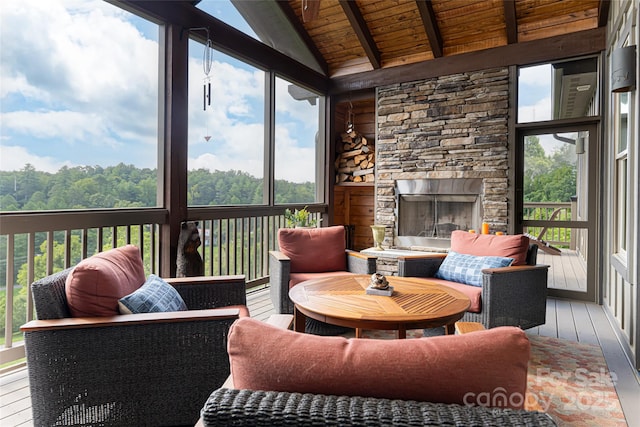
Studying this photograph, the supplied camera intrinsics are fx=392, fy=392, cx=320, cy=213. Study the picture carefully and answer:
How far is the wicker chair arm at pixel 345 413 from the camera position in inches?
26.4

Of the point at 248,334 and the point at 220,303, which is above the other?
the point at 248,334

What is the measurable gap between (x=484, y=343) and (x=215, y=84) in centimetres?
400

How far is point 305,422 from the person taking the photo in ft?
2.23

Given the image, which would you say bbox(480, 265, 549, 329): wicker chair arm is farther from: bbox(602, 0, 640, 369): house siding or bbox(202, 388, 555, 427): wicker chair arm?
bbox(202, 388, 555, 427): wicker chair arm

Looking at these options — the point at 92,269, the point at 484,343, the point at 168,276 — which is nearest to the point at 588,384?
the point at 484,343

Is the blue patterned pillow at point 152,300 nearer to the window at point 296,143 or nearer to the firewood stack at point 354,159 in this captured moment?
the window at point 296,143

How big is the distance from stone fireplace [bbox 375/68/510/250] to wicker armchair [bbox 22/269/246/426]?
398 cm

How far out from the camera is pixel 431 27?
4.66 metres

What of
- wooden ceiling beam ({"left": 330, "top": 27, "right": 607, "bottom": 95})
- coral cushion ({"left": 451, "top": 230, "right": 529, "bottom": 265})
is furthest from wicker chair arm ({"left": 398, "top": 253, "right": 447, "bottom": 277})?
wooden ceiling beam ({"left": 330, "top": 27, "right": 607, "bottom": 95})

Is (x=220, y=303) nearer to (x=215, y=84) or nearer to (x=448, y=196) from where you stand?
(x=215, y=84)

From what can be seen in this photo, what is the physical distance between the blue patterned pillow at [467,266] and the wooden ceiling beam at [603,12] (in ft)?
9.30

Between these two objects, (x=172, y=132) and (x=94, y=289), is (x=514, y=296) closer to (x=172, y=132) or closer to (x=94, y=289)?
(x=94, y=289)

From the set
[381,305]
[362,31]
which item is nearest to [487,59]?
[362,31]

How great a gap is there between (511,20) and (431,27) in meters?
0.86
